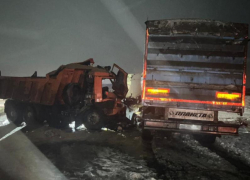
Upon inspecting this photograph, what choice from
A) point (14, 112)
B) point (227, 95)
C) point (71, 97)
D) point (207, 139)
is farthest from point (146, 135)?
point (14, 112)

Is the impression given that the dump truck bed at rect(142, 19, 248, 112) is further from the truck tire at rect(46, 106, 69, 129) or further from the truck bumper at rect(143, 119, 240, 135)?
the truck tire at rect(46, 106, 69, 129)

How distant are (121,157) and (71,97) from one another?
4172mm

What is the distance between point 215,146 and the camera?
651 centimetres

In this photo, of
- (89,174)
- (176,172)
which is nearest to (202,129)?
(176,172)

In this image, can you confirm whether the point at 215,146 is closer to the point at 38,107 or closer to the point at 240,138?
the point at 240,138

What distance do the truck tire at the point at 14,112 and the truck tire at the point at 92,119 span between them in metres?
3.77

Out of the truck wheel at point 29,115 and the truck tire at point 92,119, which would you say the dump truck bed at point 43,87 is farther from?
the truck tire at point 92,119

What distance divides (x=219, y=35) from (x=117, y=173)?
177 inches

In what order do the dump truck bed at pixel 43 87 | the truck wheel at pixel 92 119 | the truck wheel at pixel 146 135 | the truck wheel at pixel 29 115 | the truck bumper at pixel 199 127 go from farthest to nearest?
the truck wheel at pixel 29 115 → the dump truck bed at pixel 43 87 → the truck wheel at pixel 92 119 → the truck wheel at pixel 146 135 → the truck bumper at pixel 199 127

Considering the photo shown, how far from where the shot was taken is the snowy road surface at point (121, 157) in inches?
163

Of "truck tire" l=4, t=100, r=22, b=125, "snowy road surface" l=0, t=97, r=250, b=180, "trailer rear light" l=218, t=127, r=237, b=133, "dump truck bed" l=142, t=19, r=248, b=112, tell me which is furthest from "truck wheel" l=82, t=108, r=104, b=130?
"trailer rear light" l=218, t=127, r=237, b=133

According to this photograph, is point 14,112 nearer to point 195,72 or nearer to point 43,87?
point 43,87

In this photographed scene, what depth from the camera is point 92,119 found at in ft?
27.4

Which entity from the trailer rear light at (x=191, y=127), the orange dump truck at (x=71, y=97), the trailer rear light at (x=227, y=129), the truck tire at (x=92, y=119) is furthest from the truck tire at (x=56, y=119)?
the trailer rear light at (x=227, y=129)
